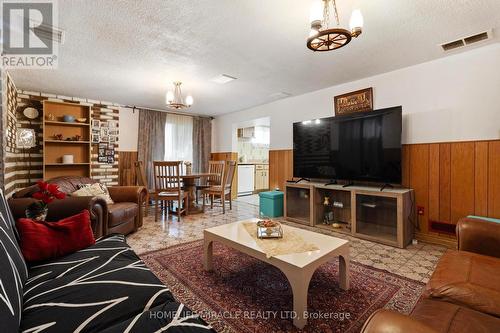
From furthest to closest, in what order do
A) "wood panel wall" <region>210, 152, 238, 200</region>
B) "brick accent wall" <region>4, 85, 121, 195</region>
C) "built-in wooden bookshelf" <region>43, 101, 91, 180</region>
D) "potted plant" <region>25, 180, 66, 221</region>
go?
"wood panel wall" <region>210, 152, 238, 200</region>, "built-in wooden bookshelf" <region>43, 101, 91, 180</region>, "brick accent wall" <region>4, 85, 121, 195</region>, "potted plant" <region>25, 180, 66, 221</region>

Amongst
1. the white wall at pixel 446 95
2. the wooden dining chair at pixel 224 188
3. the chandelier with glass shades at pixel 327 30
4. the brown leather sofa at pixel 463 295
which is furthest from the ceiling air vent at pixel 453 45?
the wooden dining chair at pixel 224 188

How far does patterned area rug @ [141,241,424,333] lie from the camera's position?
1.51m

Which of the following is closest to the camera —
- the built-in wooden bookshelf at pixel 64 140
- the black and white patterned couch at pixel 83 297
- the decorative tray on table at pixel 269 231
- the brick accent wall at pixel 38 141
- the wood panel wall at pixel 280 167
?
the black and white patterned couch at pixel 83 297

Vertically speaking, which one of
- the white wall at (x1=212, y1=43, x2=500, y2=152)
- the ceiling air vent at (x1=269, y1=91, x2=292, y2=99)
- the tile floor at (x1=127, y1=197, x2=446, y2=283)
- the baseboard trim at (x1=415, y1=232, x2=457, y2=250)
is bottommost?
the tile floor at (x1=127, y1=197, x2=446, y2=283)

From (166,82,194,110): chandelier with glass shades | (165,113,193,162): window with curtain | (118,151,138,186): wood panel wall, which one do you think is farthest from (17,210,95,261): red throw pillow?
(165,113,193,162): window with curtain

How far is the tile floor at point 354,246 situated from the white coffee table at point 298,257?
2.36ft

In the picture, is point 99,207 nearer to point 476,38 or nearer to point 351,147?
point 351,147

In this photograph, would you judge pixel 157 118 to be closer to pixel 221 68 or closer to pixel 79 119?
pixel 79 119

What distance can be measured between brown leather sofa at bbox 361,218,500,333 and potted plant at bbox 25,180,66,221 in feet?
7.34

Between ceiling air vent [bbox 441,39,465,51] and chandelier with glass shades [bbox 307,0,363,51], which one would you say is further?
ceiling air vent [bbox 441,39,465,51]

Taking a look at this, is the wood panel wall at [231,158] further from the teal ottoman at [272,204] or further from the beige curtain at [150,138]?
the teal ottoman at [272,204]

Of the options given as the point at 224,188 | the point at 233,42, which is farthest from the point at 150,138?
the point at 233,42

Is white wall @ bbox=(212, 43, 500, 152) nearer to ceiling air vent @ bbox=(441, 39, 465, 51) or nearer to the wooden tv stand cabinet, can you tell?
ceiling air vent @ bbox=(441, 39, 465, 51)

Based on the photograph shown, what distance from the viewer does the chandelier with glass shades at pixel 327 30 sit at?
61.2 inches
